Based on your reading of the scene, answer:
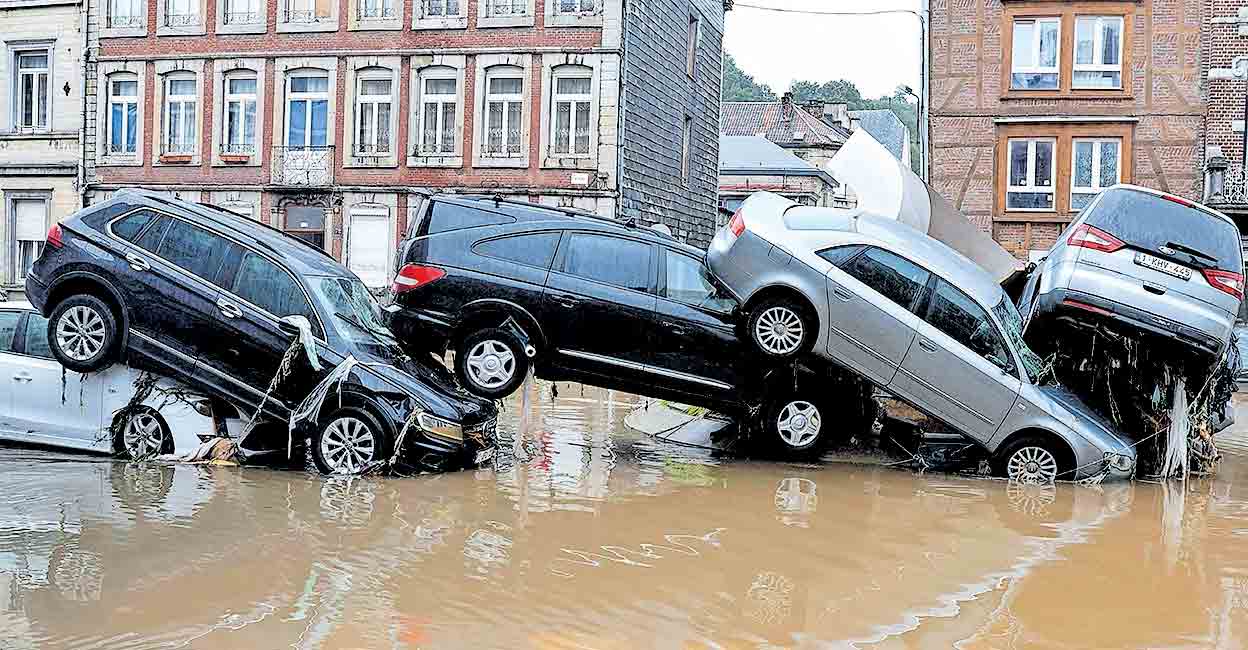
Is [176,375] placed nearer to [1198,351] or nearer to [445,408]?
[445,408]

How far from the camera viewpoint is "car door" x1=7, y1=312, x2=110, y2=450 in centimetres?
1139

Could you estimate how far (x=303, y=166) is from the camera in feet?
99.9

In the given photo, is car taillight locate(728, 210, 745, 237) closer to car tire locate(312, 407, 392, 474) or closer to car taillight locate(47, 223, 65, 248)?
car tire locate(312, 407, 392, 474)

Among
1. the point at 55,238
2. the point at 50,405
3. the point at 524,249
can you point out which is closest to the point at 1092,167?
the point at 524,249

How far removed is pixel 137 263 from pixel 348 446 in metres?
2.32

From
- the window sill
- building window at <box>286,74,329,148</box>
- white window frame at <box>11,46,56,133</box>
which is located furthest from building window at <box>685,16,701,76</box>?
white window frame at <box>11,46,56,133</box>

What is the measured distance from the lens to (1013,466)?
1184 centimetres

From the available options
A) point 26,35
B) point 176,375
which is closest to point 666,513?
point 176,375

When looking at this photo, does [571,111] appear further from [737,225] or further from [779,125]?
[779,125]

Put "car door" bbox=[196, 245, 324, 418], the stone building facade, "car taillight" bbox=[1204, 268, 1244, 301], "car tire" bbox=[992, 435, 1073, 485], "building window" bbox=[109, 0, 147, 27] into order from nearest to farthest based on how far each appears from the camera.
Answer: "car door" bbox=[196, 245, 324, 418], "car taillight" bbox=[1204, 268, 1244, 301], "car tire" bbox=[992, 435, 1073, 485], "building window" bbox=[109, 0, 147, 27], the stone building facade

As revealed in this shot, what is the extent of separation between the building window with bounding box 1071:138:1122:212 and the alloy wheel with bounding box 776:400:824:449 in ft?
57.8

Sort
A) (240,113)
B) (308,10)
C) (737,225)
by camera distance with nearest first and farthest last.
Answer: (737,225)
(308,10)
(240,113)

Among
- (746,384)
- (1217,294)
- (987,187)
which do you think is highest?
(987,187)

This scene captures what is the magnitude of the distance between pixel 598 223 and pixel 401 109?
739 inches
